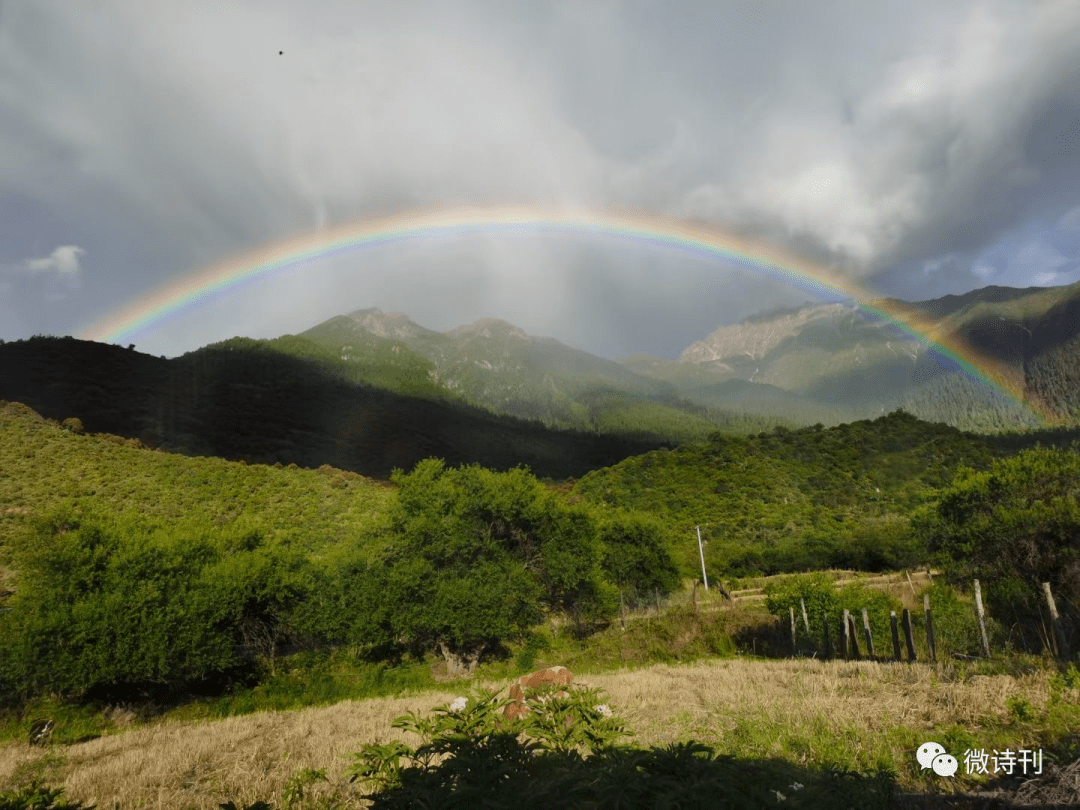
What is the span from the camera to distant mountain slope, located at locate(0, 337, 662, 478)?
7094 centimetres

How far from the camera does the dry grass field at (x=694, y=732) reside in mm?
8242

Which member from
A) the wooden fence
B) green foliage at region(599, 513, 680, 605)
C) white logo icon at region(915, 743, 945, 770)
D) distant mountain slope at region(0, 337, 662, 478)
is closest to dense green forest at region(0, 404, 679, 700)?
green foliage at region(599, 513, 680, 605)

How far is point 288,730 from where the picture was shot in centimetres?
1377

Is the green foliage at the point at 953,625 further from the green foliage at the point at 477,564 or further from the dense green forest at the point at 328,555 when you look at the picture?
the green foliage at the point at 477,564

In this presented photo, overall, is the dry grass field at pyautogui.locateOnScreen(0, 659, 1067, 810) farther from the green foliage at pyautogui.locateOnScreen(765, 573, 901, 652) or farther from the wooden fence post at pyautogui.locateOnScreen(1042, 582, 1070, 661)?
the green foliage at pyautogui.locateOnScreen(765, 573, 901, 652)

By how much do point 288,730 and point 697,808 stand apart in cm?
1354

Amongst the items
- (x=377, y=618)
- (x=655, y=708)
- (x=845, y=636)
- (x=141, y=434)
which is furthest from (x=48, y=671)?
(x=141, y=434)

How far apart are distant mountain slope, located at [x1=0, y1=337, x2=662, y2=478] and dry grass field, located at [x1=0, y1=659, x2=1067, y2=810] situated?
6434 cm

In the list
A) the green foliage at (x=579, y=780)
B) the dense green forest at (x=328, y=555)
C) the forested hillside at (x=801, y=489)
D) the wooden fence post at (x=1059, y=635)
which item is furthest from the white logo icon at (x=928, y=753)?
the forested hillside at (x=801, y=489)

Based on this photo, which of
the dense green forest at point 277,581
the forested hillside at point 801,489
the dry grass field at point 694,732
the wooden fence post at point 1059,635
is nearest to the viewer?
the dry grass field at point 694,732

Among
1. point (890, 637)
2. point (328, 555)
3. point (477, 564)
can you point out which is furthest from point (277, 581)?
point (890, 637)

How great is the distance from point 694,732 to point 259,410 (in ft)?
311

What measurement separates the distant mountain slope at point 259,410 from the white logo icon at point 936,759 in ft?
254

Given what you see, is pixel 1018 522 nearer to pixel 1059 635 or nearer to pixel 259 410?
pixel 1059 635
